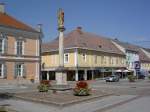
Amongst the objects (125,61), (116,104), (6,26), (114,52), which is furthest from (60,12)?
(125,61)

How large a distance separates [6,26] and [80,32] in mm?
26973

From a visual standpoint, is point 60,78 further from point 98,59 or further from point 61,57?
point 98,59

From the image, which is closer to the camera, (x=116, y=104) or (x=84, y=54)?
(x=116, y=104)

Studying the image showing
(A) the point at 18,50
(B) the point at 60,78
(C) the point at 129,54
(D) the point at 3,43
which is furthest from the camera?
(C) the point at 129,54

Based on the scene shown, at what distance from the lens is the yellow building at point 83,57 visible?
5753 centimetres

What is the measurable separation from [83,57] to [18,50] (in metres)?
18.1

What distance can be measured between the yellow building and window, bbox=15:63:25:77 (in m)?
13.5

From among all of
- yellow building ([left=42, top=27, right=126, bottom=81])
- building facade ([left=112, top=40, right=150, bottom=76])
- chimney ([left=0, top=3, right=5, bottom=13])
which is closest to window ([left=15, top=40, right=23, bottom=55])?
chimney ([left=0, top=3, right=5, bottom=13])

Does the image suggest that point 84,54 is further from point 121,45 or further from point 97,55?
point 121,45

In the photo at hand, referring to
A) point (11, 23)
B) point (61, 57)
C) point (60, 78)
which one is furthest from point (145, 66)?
point (60, 78)

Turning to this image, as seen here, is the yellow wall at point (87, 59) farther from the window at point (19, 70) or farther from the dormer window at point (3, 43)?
the dormer window at point (3, 43)

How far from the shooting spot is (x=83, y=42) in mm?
61188

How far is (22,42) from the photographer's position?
144 ft

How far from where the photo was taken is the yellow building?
5753cm
